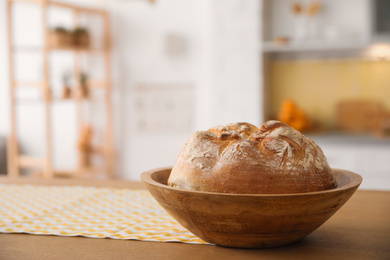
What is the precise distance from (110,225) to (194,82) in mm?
3405

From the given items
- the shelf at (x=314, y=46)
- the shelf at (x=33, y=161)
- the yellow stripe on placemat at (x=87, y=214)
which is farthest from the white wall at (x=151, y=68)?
the yellow stripe on placemat at (x=87, y=214)

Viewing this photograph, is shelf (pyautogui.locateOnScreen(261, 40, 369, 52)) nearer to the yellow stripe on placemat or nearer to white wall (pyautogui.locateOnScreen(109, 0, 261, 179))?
white wall (pyautogui.locateOnScreen(109, 0, 261, 179))

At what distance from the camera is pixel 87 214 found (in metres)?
1.00

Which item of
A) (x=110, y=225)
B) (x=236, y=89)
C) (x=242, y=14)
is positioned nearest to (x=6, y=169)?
(x=236, y=89)

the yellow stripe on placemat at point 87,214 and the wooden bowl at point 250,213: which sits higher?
the wooden bowl at point 250,213

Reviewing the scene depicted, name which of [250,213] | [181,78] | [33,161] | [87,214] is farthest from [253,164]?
[181,78]

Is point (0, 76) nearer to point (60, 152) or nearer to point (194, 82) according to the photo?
point (60, 152)

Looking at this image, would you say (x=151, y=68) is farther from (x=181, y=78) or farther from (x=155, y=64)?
(x=181, y=78)

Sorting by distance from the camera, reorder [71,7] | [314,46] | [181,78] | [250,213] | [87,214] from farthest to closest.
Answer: [181,78] < [71,7] < [314,46] < [87,214] < [250,213]

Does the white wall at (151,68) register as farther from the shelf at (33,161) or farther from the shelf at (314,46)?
the shelf at (33,161)

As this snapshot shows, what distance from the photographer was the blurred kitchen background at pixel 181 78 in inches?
141

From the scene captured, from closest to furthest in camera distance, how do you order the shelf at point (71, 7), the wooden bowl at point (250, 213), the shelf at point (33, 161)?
1. the wooden bowl at point (250, 213)
2. the shelf at point (71, 7)
3. the shelf at point (33, 161)

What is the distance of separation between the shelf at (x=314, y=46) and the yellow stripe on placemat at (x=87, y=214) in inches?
102

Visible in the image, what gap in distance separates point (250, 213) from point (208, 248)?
0.36 feet
